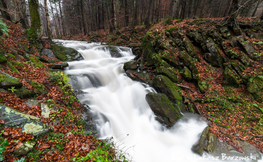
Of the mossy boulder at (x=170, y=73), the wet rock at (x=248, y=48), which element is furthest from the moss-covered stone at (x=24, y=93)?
the wet rock at (x=248, y=48)

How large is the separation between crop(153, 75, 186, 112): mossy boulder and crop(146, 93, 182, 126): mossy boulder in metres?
0.45

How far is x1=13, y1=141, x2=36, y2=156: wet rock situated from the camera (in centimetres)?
246

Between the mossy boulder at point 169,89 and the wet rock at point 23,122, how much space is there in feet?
19.8

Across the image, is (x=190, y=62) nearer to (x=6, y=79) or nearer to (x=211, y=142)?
A: (x=211, y=142)

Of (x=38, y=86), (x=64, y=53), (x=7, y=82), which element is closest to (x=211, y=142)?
(x=38, y=86)

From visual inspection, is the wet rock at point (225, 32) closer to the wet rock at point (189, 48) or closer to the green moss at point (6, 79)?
the wet rock at point (189, 48)

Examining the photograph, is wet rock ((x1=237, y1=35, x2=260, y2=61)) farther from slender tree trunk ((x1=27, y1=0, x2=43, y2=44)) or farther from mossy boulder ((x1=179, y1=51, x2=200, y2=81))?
slender tree trunk ((x1=27, y1=0, x2=43, y2=44))

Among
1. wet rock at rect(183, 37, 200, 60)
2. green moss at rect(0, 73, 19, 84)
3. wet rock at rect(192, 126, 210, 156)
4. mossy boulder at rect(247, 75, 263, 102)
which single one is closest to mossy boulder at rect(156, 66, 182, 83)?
wet rock at rect(183, 37, 200, 60)

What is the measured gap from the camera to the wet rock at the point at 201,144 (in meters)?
4.96

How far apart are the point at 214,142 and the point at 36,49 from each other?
13.0 meters

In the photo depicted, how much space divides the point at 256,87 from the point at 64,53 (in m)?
14.5

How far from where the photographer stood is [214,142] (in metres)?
5.16

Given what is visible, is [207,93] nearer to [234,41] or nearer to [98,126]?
[234,41]

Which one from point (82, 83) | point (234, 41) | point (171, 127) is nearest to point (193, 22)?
point (234, 41)
